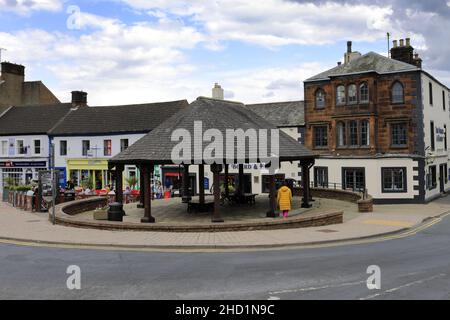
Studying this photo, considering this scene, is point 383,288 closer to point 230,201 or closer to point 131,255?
point 131,255

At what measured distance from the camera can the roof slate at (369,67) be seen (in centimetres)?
3294

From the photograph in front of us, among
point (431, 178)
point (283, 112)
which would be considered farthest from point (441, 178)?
point (283, 112)

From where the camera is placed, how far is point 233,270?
11648 mm

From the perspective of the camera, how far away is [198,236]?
16.4 meters

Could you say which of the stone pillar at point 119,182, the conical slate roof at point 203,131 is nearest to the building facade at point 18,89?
the stone pillar at point 119,182

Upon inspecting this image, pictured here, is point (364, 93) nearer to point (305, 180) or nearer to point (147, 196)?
point (305, 180)

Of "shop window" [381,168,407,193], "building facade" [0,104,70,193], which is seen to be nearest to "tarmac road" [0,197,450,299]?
"shop window" [381,168,407,193]

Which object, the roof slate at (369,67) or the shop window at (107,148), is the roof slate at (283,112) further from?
the shop window at (107,148)

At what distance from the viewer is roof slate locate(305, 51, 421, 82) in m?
32.9

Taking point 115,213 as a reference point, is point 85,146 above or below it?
above

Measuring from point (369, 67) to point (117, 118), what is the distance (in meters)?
24.3

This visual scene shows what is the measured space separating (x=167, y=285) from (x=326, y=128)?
2764 cm

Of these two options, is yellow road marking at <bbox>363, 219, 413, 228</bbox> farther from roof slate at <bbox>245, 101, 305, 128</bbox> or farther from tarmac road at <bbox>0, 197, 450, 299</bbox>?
roof slate at <bbox>245, 101, 305, 128</bbox>

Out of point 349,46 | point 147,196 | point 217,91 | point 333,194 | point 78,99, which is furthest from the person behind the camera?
point 78,99
